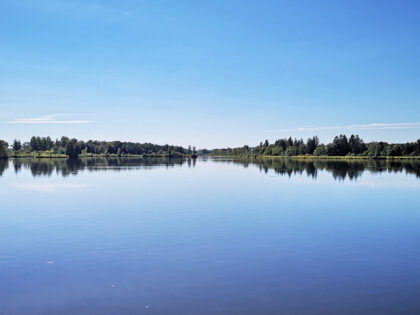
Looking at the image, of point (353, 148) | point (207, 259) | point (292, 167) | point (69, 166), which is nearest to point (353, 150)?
point (353, 148)

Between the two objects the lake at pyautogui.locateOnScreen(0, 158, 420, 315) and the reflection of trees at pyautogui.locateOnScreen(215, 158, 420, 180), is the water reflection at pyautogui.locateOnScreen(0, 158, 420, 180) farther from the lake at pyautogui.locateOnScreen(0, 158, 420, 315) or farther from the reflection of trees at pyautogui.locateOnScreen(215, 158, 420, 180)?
the lake at pyautogui.locateOnScreen(0, 158, 420, 315)

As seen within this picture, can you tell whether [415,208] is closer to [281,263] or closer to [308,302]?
[281,263]

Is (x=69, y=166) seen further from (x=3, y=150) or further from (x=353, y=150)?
(x=353, y=150)

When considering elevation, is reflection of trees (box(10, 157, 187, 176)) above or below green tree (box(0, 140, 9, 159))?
below

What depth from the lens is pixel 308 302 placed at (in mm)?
8914

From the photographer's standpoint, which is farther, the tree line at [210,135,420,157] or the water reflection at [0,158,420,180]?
the tree line at [210,135,420,157]

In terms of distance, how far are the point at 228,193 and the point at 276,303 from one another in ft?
76.3

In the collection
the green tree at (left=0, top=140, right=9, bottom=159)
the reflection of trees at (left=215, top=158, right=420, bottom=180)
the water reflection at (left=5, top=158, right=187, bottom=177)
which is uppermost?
the green tree at (left=0, top=140, right=9, bottom=159)

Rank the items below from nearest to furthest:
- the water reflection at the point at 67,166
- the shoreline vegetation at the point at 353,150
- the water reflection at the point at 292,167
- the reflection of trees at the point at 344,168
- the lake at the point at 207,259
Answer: the lake at the point at 207,259, the reflection of trees at the point at 344,168, the water reflection at the point at 292,167, the water reflection at the point at 67,166, the shoreline vegetation at the point at 353,150

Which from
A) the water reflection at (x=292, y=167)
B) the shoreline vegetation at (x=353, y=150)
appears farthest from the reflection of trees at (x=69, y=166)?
the shoreline vegetation at (x=353, y=150)

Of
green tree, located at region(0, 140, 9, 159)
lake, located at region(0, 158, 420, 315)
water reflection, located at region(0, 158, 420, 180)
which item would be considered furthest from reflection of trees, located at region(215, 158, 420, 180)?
green tree, located at region(0, 140, 9, 159)

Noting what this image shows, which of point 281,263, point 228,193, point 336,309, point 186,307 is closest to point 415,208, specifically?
point 228,193

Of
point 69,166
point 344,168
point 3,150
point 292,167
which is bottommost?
point 344,168

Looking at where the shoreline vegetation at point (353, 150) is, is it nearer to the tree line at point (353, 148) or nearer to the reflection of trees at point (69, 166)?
the tree line at point (353, 148)
